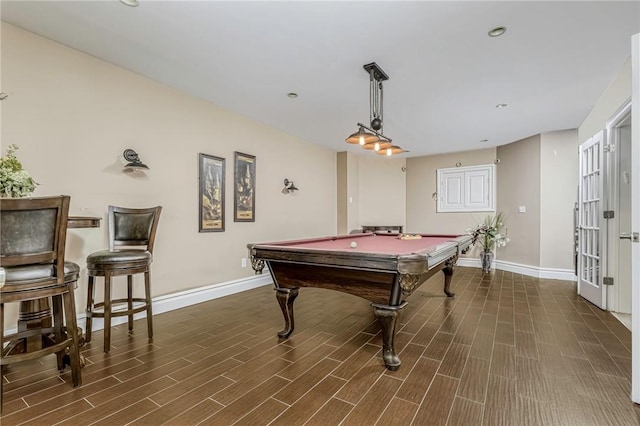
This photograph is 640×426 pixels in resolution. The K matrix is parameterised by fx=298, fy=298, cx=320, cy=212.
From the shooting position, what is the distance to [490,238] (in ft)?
19.2

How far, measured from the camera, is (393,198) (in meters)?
7.38

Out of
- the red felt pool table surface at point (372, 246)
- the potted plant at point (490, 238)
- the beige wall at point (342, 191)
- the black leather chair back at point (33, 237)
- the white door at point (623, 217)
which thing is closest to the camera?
the black leather chair back at point (33, 237)

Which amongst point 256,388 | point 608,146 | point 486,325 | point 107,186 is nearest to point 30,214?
point 107,186

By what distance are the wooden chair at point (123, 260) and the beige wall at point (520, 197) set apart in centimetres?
601

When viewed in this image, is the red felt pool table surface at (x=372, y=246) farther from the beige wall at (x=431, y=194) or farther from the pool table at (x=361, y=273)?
the beige wall at (x=431, y=194)

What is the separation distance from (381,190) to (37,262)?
259 inches

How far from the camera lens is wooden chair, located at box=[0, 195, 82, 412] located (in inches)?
62.4

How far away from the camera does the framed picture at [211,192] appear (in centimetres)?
377

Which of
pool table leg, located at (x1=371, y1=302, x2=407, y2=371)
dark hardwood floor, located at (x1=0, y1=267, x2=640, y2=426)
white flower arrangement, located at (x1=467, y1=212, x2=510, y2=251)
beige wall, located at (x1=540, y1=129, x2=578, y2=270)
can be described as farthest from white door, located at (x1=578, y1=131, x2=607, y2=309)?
pool table leg, located at (x1=371, y1=302, x2=407, y2=371)

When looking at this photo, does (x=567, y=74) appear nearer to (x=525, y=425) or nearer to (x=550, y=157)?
(x=550, y=157)

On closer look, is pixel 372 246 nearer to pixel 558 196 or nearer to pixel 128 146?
pixel 128 146

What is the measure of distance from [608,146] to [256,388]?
169 inches

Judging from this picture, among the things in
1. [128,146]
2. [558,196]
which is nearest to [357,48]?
[128,146]

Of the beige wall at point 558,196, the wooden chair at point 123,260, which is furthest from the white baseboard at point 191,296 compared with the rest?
the beige wall at point 558,196
